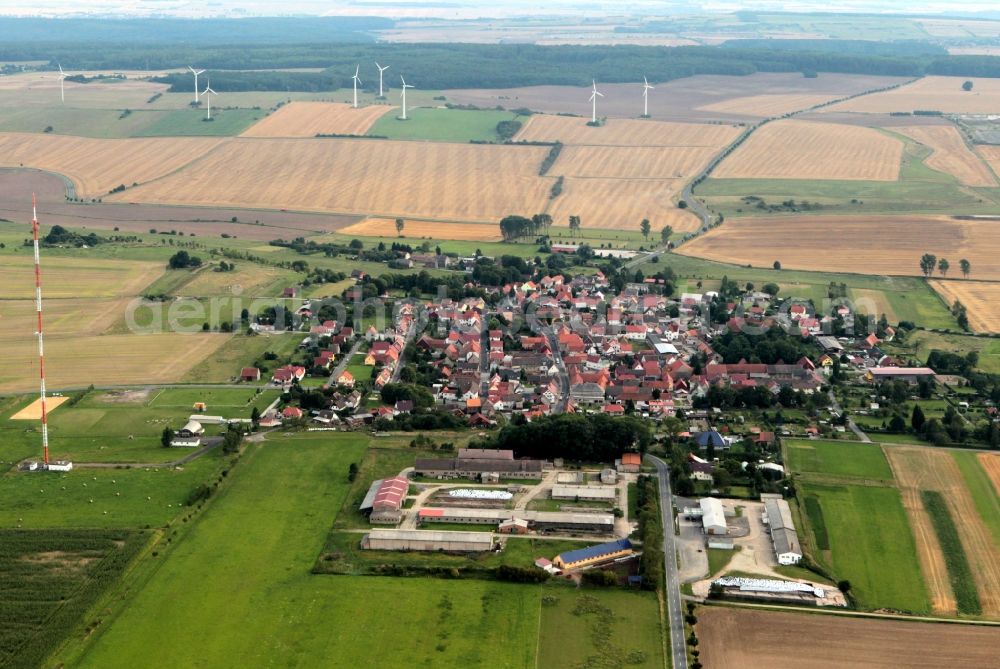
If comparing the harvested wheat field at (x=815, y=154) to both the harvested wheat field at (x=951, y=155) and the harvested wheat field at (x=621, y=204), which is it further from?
the harvested wheat field at (x=621, y=204)

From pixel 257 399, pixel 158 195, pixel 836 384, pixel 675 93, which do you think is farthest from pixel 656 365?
pixel 675 93

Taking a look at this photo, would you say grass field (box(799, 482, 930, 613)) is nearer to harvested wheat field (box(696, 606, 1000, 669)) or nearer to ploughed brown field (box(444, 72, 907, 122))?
harvested wheat field (box(696, 606, 1000, 669))

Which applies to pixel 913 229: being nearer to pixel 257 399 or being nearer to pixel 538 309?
pixel 538 309

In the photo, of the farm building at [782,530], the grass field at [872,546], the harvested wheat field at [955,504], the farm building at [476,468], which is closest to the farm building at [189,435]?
the farm building at [476,468]

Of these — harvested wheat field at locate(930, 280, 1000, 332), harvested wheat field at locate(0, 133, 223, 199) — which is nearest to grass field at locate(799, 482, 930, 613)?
harvested wheat field at locate(930, 280, 1000, 332)

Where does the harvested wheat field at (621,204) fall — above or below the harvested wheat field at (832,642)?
above

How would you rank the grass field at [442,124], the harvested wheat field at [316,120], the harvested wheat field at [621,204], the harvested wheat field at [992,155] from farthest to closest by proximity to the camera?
the harvested wheat field at [316,120]
the grass field at [442,124]
the harvested wheat field at [992,155]
the harvested wheat field at [621,204]
